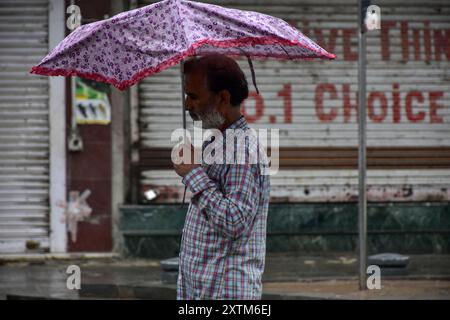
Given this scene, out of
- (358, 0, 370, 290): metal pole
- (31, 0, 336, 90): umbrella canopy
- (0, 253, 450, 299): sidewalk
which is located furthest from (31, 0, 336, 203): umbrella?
(358, 0, 370, 290): metal pole

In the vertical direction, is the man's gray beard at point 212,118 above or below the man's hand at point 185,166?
above

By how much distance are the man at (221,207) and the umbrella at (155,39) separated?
112 millimetres

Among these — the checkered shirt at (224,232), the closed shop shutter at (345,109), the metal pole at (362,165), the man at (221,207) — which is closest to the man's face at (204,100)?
the man at (221,207)

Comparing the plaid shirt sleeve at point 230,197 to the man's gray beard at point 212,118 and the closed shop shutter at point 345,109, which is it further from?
the closed shop shutter at point 345,109

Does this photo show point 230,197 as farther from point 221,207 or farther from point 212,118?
point 212,118

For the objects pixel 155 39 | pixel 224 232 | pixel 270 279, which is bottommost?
pixel 270 279

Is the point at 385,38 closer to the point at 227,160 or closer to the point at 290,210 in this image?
the point at 290,210

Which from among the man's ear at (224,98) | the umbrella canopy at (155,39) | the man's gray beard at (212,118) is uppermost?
the umbrella canopy at (155,39)

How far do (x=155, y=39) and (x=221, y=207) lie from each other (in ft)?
2.61

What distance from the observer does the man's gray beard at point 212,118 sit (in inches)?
152

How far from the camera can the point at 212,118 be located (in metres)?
3.85

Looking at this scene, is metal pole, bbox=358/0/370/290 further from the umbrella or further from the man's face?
the man's face

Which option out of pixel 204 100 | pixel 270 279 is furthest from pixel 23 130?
pixel 204 100
